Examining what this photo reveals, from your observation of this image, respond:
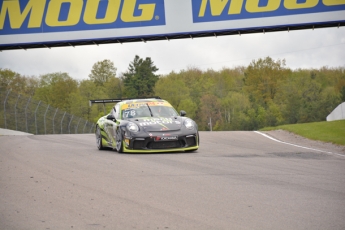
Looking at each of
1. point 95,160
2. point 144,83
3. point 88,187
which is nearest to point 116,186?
point 88,187

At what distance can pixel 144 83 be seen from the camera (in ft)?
313

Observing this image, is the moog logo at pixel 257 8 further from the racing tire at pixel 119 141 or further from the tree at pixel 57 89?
the tree at pixel 57 89

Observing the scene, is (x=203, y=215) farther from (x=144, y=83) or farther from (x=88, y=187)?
(x=144, y=83)

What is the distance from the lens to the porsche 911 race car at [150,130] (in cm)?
1355

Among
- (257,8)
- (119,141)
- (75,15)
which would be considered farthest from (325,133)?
(75,15)

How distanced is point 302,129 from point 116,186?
51.3 feet

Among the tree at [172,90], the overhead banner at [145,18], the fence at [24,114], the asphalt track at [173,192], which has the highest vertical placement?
the tree at [172,90]

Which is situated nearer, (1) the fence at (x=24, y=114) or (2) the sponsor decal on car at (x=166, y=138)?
(2) the sponsor decal on car at (x=166, y=138)

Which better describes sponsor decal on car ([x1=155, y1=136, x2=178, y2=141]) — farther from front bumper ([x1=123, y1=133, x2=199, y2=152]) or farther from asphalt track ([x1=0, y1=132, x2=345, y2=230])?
asphalt track ([x1=0, y1=132, x2=345, y2=230])

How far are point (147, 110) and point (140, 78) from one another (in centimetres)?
8143

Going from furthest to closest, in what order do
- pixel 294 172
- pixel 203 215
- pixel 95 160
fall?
1. pixel 95 160
2. pixel 294 172
3. pixel 203 215

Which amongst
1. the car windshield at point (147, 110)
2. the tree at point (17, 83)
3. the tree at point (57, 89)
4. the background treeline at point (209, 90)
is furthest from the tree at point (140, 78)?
the car windshield at point (147, 110)

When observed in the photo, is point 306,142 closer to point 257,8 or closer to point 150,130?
point 150,130

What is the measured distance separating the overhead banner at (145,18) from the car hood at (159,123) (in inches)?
593
